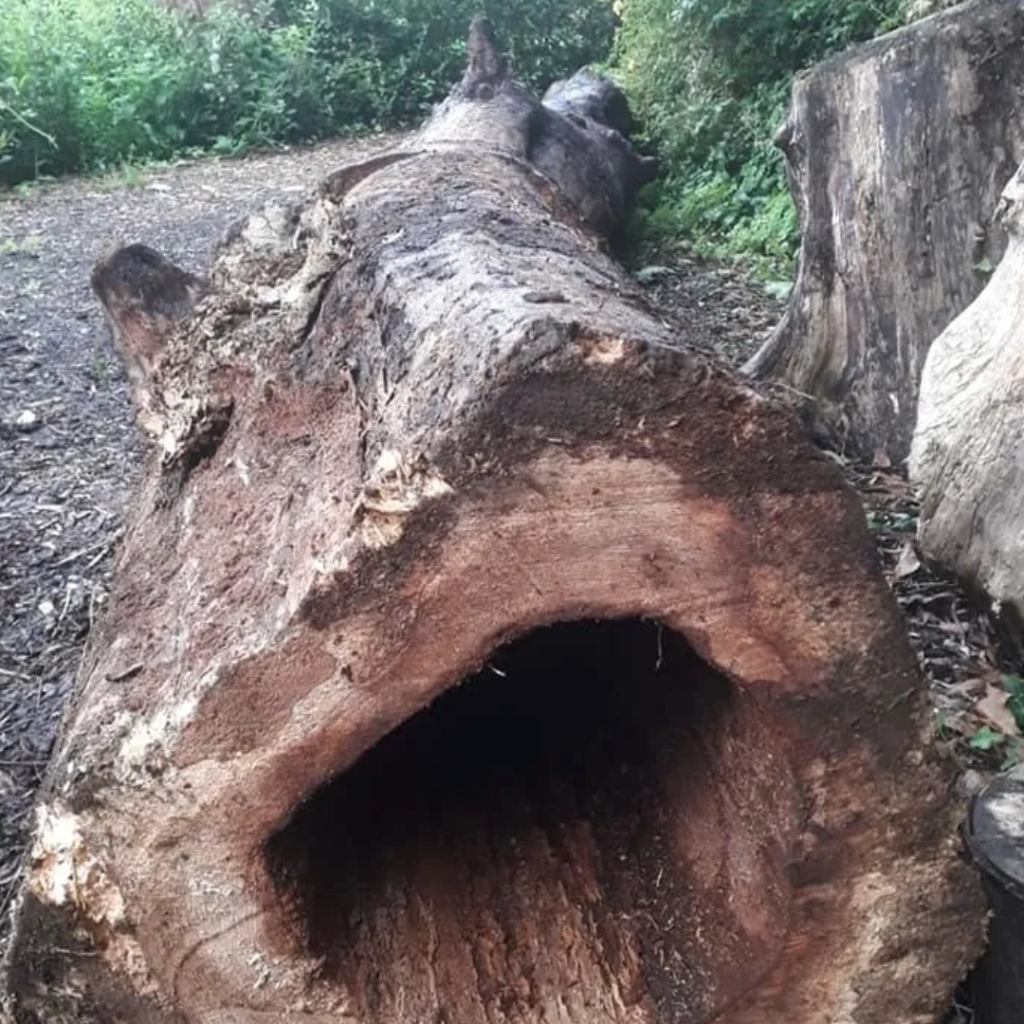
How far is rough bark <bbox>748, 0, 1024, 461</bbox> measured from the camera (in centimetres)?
342

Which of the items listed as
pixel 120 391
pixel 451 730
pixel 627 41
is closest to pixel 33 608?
pixel 451 730

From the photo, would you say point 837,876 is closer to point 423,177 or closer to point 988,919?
point 988,919

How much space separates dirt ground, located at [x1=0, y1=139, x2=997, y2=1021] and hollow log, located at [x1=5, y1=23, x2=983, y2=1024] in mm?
228

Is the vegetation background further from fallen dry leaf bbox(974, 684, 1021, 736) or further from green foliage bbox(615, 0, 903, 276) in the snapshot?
fallen dry leaf bbox(974, 684, 1021, 736)

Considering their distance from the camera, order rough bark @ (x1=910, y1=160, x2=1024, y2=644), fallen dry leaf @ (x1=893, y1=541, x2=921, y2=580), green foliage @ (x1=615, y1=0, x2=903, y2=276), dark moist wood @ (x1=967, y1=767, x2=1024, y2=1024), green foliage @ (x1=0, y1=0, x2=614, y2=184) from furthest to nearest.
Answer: green foliage @ (x1=0, y1=0, x2=614, y2=184) < green foliage @ (x1=615, y1=0, x2=903, y2=276) < fallen dry leaf @ (x1=893, y1=541, x2=921, y2=580) < rough bark @ (x1=910, y1=160, x2=1024, y2=644) < dark moist wood @ (x1=967, y1=767, x2=1024, y2=1024)

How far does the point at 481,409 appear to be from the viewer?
1.53m

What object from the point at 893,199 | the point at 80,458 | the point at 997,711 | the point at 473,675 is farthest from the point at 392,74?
the point at 473,675

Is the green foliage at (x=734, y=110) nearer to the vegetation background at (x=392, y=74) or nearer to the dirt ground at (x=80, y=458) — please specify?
the vegetation background at (x=392, y=74)

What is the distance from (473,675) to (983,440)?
4.40 feet

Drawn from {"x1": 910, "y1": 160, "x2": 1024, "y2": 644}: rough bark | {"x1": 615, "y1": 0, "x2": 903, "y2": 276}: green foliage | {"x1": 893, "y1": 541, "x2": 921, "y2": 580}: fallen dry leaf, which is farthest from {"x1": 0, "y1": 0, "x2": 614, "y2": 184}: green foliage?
{"x1": 910, "y1": 160, "x2": 1024, "y2": 644}: rough bark

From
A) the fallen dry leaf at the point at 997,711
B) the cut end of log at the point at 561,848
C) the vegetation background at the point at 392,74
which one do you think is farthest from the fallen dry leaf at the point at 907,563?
the vegetation background at the point at 392,74

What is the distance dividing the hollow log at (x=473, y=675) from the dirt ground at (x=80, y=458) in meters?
0.23

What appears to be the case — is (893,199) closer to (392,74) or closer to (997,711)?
(997,711)

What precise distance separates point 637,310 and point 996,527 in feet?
3.80
